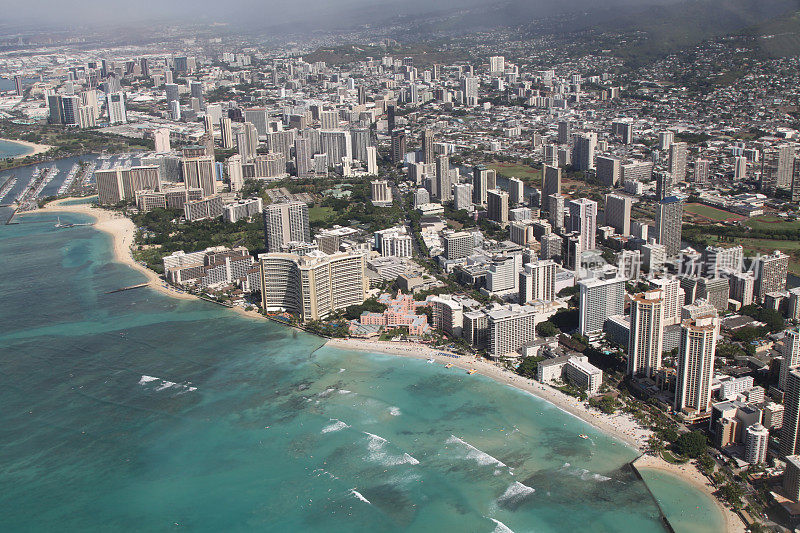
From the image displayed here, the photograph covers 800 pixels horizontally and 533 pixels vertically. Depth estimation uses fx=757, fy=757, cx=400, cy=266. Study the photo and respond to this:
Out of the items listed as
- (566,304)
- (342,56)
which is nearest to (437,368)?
(566,304)

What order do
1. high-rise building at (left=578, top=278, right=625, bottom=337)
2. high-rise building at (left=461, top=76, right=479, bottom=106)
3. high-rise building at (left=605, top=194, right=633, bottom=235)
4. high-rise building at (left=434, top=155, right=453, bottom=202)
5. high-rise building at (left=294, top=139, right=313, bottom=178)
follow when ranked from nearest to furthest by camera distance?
1. high-rise building at (left=578, top=278, right=625, bottom=337)
2. high-rise building at (left=605, top=194, right=633, bottom=235)
3. high-rise building at (left=434, top=155, right=453, bottom=202)
4. high-rise building at (left=294, top=139, right=313, bottom=178)
5. high-rise building at (left=461, top=76, right=479, bottom=106)

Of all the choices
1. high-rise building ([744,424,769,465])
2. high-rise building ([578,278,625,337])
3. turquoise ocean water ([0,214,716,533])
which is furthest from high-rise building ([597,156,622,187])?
high-rise building ([744,424,769,465])

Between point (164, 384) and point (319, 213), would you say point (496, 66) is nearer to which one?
point (319, 213)

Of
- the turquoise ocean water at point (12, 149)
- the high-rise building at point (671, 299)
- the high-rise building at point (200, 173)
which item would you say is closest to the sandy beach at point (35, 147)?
the turquoise ocean water at point (12, 149)

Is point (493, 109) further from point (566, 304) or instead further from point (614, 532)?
point (614, 532)

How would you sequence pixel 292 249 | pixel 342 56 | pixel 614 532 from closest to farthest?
1. pixel 614 532
2. pixel 292 249
3. pixel 342 56

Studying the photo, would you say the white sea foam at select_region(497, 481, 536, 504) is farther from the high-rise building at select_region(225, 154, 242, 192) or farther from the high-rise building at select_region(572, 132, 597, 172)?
the high-rise building at select_region(572, 132, 597, 172)

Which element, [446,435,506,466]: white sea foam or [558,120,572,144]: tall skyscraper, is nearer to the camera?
[446,435,506,466]: white sea foam
